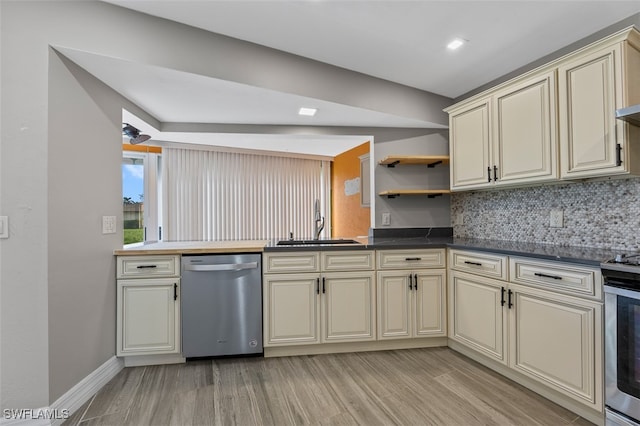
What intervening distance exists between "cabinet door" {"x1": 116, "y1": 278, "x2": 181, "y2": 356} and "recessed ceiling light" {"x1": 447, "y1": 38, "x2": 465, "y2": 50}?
108 inches

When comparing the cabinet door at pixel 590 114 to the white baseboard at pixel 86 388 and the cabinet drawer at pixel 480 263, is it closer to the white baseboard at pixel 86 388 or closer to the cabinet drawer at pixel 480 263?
the cabinet drawer at pixel 480 263

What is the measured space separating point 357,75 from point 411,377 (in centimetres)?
252

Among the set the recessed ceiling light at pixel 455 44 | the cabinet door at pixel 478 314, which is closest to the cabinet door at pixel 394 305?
the cabinet door at pixel 478 314

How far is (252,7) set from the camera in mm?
2002

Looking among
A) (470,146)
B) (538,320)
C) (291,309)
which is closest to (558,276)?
(538,320)

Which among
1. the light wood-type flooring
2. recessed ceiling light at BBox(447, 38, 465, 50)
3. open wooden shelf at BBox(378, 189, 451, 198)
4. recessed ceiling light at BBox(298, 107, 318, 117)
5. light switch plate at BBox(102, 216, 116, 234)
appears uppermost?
recessed ceiling light at BBox(447, 38, 465, 50)

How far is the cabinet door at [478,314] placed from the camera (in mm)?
2238

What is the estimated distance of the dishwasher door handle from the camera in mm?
2508

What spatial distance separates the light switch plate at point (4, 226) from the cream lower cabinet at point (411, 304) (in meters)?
2.44

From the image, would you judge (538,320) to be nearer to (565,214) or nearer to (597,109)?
(565,214)

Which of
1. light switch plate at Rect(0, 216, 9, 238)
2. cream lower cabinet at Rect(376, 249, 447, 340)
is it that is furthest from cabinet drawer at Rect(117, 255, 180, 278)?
cream lower cabinet at Rect(376, 249, 447, 340)

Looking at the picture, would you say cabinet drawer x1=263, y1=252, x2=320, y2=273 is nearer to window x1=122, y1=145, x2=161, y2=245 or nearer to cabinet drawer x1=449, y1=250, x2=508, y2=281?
cabinet drawer x1=449, y1=250, x2=508, y2=281

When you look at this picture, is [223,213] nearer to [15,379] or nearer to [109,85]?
[109,85]

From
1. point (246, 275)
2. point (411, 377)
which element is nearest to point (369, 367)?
point (411, 377)
